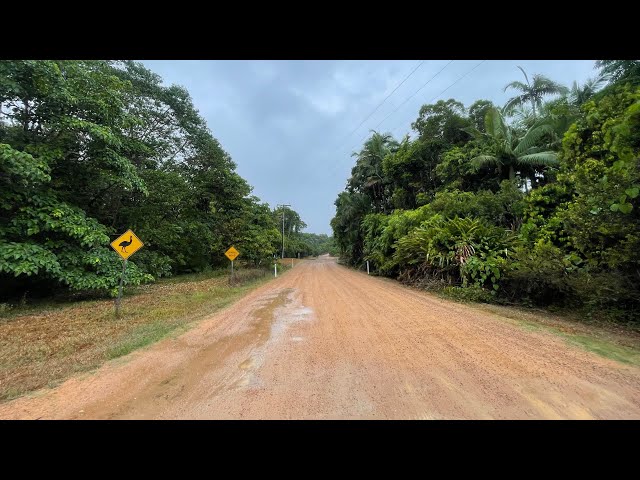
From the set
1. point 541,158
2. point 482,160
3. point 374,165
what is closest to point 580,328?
point 541,158

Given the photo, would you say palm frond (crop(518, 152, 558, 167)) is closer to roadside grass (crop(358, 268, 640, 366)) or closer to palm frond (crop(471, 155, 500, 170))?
palm frond (crop(471, 155, 500, 170))

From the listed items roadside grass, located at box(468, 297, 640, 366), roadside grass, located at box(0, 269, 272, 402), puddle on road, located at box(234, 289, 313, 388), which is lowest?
roadside grass, located at box(0, 269, 272, 402)

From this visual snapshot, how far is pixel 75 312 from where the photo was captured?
26.6 feet

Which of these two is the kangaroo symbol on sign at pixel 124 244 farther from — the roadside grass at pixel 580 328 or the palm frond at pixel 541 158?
the palm frond at pixel 541 158

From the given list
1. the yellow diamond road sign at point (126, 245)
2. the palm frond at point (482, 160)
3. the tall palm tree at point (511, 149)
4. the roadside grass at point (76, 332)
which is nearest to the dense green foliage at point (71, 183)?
the roadside grass at point (76, 332)

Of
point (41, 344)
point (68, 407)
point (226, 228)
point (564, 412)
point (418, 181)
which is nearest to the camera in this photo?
point (564, 412)

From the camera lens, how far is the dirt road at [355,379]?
2.81 metres

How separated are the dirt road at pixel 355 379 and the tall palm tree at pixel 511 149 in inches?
471

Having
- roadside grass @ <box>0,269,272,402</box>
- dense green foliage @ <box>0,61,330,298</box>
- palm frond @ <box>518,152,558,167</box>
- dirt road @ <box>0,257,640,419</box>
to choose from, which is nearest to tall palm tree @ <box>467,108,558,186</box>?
palm frond @ <box>518,152,558,167</box>

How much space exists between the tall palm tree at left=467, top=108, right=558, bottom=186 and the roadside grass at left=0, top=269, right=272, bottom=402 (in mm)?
14978

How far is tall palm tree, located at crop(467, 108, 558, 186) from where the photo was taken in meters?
14.1
